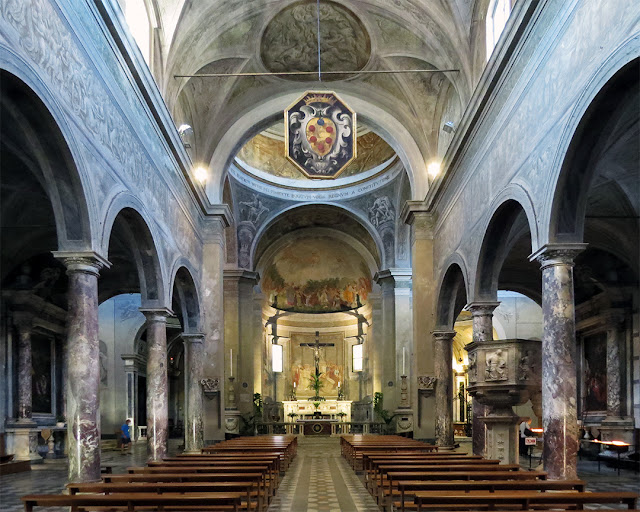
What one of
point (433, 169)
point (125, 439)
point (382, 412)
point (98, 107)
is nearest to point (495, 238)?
point (433, 169)

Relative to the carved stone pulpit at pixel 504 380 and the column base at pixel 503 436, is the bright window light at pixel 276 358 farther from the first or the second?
the column base at pixel 503 436

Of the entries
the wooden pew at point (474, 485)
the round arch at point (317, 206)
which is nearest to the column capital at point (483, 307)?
the wooden pew at point (474, 485)

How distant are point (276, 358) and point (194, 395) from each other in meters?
19.8

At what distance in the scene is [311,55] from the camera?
21141 millimetres

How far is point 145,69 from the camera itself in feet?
45.2

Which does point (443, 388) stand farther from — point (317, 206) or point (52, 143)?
point (317, 206)

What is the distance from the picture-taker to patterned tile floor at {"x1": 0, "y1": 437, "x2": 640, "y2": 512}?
11.2 meters

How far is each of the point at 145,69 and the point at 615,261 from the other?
13885 mm

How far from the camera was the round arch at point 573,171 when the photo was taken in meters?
8.44

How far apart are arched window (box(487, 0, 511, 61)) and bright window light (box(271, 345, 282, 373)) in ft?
87.7

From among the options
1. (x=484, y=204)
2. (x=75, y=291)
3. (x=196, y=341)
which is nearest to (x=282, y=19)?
(x=484, y=204)

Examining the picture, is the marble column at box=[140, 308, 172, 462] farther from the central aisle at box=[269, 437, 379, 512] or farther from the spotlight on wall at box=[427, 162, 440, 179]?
the spotlight on wall at box=[427, 162, 440, 179]

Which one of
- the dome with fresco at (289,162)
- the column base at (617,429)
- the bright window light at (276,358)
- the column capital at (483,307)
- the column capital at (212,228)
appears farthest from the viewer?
the bright window light at (276,358)

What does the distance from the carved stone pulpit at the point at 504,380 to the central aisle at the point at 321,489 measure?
9.91 feet
